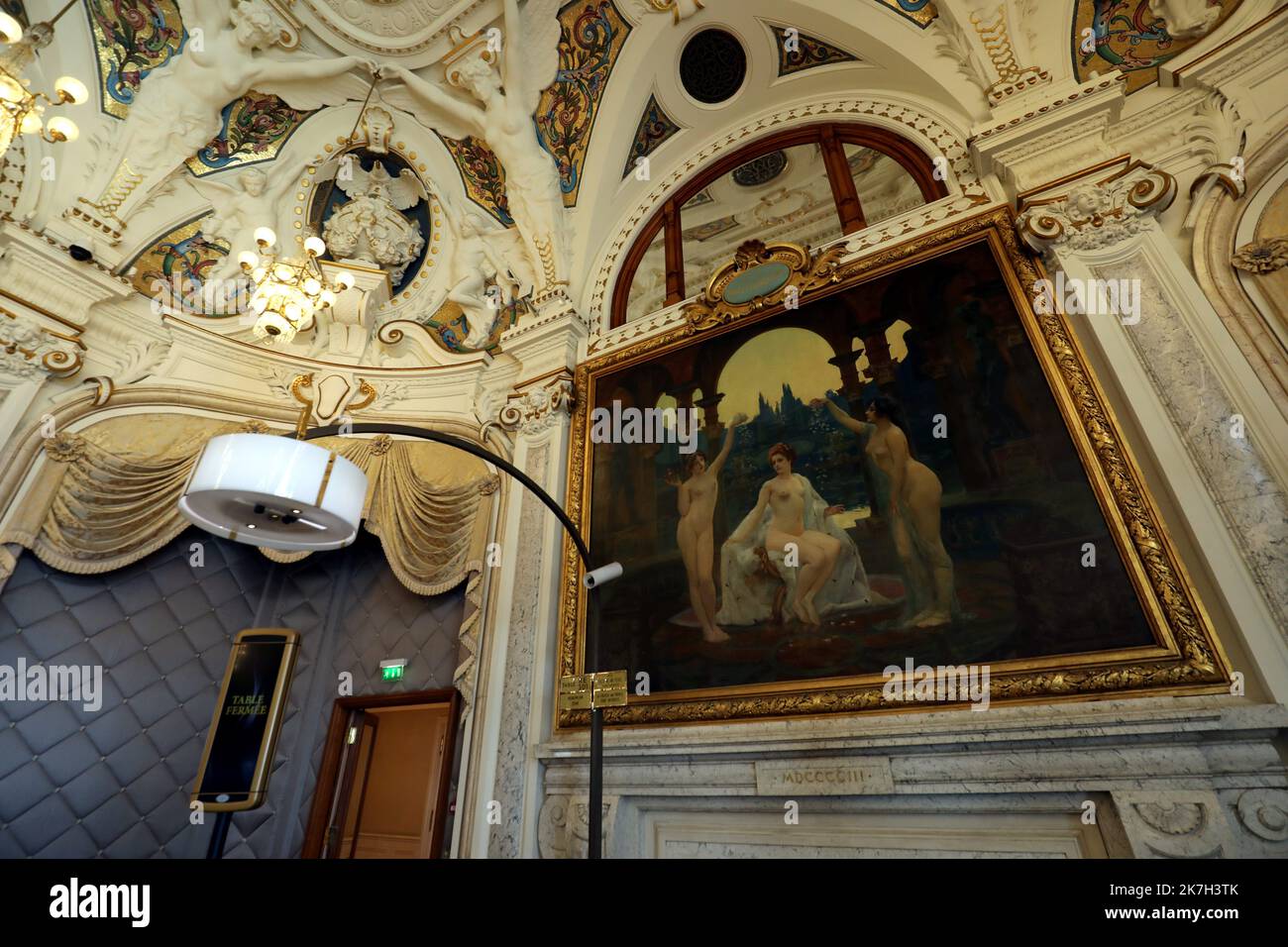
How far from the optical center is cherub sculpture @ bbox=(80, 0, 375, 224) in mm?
5453

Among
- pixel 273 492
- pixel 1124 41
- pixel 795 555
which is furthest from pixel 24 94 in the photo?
pixel 1124 41

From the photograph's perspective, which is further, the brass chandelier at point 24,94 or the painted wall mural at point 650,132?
the painted wall mural at point 650,132

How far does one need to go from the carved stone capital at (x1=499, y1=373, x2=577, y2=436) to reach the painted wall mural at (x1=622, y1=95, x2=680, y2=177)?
2702 mm

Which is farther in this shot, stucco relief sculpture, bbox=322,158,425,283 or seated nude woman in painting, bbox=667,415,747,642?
stucco relief sculpture, bbox=322,158,425,283

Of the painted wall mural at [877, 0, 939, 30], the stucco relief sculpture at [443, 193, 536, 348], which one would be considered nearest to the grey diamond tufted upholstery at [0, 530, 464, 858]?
the stucco relief sculpture at [443, 193, 536, 348]

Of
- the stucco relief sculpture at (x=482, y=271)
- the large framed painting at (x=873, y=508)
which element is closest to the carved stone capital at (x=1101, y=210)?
the large framed painting at (x=873, y=508)

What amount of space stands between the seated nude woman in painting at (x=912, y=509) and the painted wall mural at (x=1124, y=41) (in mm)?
2719

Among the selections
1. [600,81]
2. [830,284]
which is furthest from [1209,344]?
[600,81]

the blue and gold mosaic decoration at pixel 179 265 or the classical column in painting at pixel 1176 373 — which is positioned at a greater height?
the blue and gold mosaic decoration at pixel 179 265

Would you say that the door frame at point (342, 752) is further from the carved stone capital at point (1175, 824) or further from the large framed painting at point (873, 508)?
the carved stone capital at point (1175, 824)

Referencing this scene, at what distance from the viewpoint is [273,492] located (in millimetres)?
1947

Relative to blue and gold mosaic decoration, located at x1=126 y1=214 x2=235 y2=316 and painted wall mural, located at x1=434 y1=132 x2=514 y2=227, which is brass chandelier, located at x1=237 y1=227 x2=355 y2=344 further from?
painted wall mural, located at x1=434 y1=132 x2=514 y2=227

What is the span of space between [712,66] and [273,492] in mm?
6269

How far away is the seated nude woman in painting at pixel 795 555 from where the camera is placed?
3602mm
